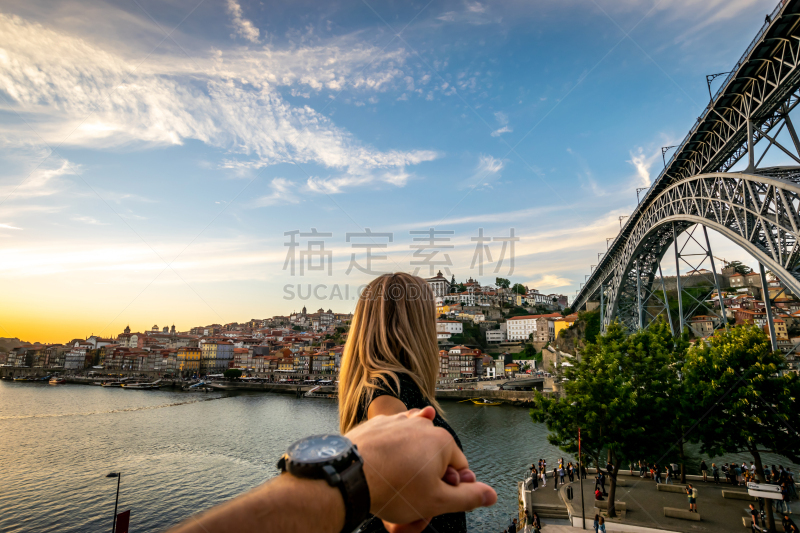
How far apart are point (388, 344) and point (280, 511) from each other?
0.95m

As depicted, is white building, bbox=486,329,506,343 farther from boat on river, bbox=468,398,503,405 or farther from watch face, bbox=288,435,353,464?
watch face, bbox=288,435,353,464

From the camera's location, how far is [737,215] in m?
12.9

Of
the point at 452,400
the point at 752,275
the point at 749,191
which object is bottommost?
the point at 452,400

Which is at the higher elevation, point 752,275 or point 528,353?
point 752,275

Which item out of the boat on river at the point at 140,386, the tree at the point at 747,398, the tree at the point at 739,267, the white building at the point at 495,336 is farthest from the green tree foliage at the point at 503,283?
the tree at the point at 747,398

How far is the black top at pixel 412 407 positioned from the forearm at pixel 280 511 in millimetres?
530

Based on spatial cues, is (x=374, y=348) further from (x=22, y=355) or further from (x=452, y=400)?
(x=22, y=355)

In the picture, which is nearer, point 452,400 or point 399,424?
point 399,424

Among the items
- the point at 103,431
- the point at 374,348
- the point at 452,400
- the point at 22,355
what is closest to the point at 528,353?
the point at 452,400

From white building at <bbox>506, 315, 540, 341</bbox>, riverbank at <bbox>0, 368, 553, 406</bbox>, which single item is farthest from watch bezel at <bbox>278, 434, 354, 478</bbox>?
white building at <bbox>506, 315, 540, 341</bbox>

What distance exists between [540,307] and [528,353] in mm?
36019

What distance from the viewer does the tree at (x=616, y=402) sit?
10813mm

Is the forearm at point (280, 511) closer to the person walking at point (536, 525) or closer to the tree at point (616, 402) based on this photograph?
Answer: the tree at point (616, 402)

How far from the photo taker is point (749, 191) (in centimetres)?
1194
